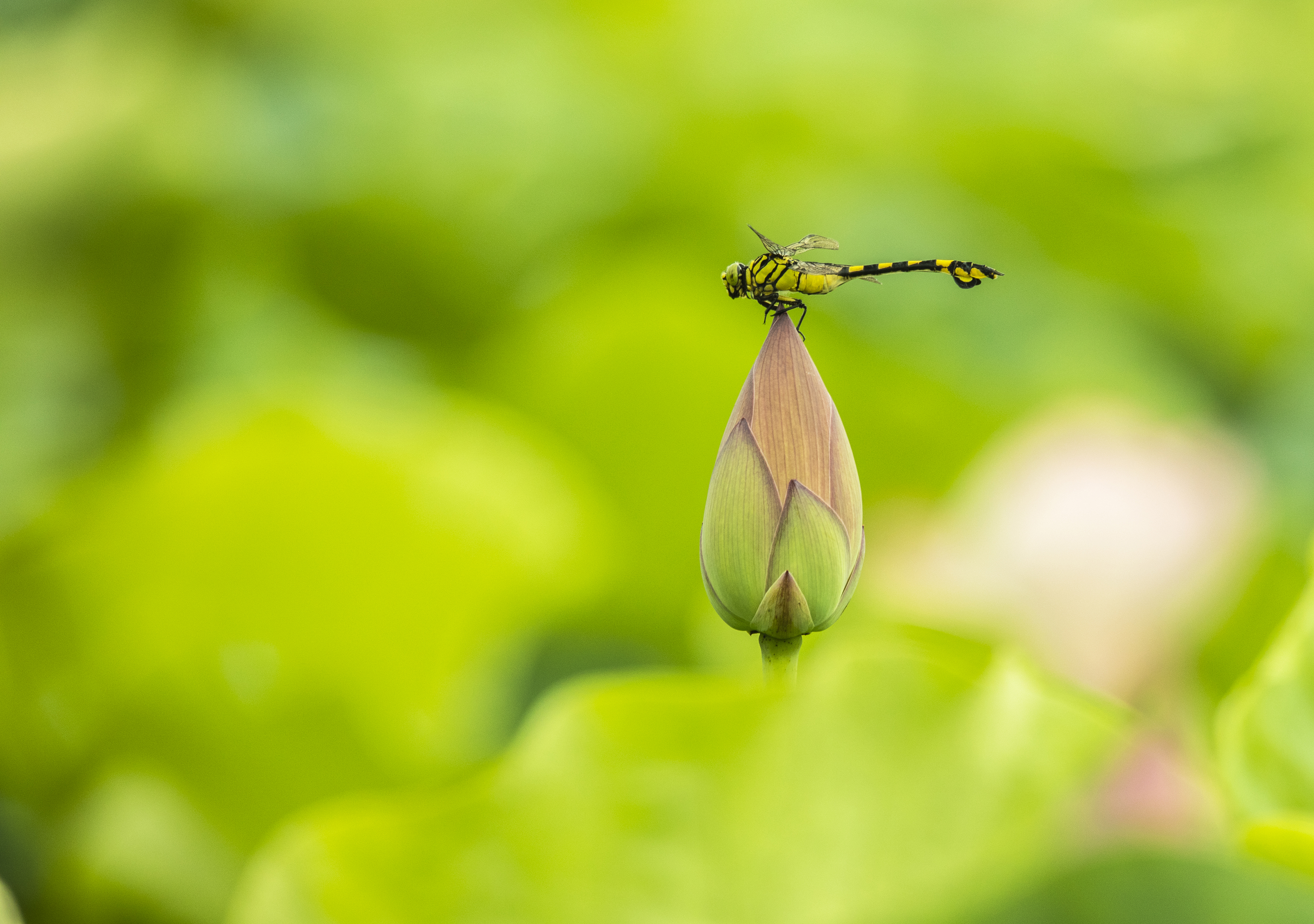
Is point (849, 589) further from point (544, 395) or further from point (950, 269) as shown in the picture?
point (544, 395)

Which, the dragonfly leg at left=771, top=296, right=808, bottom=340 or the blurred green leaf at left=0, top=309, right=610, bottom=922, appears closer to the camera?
the dragonfly leg at left=771, top=296, right=808, bottom=340

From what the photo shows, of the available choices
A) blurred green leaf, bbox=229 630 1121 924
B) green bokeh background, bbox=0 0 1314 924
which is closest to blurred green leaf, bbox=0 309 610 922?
green bokeh background, bbox=0 0 1314 924

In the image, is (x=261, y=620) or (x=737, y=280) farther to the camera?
(x=261, y=620)

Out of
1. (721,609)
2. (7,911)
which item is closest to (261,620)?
(7,911)

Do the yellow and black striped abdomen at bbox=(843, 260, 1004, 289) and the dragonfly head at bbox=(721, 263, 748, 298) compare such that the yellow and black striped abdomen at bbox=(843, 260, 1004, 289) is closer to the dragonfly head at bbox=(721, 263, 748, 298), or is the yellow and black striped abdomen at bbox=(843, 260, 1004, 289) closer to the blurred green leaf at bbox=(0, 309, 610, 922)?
the dragonfly head at bbox=(721, 263, 748, 298)

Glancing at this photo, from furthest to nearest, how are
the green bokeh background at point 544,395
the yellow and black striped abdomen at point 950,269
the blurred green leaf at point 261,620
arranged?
1. the blurred green leaf at point 261,620
2. the green bokeh background at point 544,395
3. the yellow and black striped abdomen at point 950,269

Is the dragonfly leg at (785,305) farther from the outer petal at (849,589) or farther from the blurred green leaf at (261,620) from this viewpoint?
the blurred green leaf at (261,620)

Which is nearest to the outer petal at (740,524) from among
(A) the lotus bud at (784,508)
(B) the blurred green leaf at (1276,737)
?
(A) the lotus bud at (784,508)
